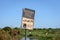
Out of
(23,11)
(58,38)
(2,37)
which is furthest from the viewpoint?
(2,37)

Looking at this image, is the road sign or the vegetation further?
the vegetation

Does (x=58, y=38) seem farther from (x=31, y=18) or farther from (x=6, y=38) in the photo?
(x=31, y=18)

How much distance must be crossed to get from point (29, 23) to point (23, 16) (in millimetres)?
339

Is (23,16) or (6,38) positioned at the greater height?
(23,16)

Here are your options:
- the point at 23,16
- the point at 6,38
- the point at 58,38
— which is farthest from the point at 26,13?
the point at 6,38

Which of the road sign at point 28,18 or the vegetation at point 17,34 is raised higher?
the road sign at point 28,18

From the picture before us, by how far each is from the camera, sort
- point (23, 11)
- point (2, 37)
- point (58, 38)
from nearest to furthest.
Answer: point (23, 11)
point (58, 38)
point (2, 37)

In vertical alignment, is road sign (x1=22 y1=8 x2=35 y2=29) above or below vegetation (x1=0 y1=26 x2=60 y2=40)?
above

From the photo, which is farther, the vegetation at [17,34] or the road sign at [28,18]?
the vegetation at [17,34]

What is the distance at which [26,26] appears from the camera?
709cm

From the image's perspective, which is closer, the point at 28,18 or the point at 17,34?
the point at 28,18

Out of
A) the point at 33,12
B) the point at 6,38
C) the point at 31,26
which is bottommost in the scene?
the point at 6,38

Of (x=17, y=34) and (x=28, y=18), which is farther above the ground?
(x=28, y=18)

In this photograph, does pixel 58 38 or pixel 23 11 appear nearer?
pixel 23 11
